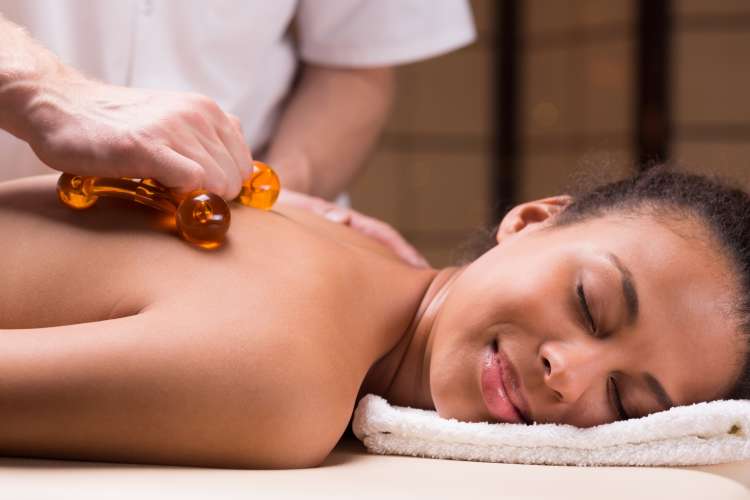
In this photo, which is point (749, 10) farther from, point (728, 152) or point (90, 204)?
point (90, 204)

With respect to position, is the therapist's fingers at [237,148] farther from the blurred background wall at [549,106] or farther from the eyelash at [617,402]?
the blurred background wall at [549,106]

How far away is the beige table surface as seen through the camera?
2.79ft

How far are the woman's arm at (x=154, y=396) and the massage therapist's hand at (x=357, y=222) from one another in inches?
22.7

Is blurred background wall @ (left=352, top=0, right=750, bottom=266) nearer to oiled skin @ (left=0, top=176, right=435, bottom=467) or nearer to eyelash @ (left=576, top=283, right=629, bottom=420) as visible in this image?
eyelash @ (left=576, top=283, right=629, bottom=420)

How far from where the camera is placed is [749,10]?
12.8 ft

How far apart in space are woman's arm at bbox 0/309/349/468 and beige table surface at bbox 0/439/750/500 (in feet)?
0.07

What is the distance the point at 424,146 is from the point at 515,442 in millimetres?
3304

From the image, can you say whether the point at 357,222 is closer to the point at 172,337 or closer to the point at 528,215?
the point at 528,215

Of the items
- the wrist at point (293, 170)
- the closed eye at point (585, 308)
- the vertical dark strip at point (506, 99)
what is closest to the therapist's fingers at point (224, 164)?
the closed eye at point (585, 308)

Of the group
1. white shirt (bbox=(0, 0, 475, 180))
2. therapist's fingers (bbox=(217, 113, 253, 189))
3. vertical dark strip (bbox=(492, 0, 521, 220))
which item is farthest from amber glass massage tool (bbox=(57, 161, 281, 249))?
vertical dark strip (bbox=(492, 0, 521, 220))

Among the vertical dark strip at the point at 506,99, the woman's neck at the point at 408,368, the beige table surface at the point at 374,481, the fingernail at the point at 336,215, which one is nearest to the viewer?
the beige table surface at the point at 374,481

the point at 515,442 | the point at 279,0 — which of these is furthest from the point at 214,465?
the point at 279,0

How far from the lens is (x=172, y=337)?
39.5 inches

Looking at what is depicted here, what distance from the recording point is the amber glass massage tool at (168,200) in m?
1.11
